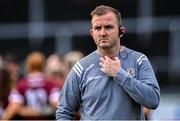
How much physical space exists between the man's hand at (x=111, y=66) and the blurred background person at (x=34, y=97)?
434 cm

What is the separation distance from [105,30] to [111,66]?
273 mm

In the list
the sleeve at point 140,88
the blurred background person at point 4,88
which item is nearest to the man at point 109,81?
the sleeve at point 140,88

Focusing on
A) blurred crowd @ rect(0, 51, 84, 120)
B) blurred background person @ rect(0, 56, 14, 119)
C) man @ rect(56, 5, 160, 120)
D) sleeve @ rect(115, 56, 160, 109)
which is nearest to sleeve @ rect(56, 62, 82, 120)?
man @ rect(56, 5, 160, 120)

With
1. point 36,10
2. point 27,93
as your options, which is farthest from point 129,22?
point 27,93

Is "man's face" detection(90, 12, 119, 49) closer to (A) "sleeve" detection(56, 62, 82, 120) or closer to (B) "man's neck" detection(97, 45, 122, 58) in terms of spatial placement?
(B) "man's neck" detection(97, 45, 122, 58)

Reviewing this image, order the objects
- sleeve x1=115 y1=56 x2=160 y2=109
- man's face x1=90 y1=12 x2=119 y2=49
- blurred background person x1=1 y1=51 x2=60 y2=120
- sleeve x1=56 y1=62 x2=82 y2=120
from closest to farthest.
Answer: sleeve x1=115 y1=56 x2=160 y2=109, man's face x1=90 y1=12 x2=119 y2=49, sleeve x1=56 y1=62 x2=82 y2=120, blurred background person x1=1 y1=51 x2=60 y2=120

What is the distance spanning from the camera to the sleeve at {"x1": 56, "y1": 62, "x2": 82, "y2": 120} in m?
6.39

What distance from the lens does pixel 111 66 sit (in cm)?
620

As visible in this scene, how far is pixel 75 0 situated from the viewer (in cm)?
1956

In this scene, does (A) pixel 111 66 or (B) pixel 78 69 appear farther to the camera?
(B) pixel 78 69

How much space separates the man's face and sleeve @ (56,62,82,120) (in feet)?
1.05

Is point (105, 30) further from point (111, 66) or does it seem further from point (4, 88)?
point (4, 88)

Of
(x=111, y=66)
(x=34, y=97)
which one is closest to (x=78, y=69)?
(x=111, y=66)

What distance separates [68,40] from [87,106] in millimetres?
13030
